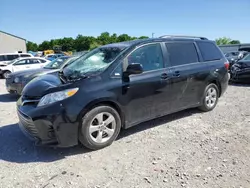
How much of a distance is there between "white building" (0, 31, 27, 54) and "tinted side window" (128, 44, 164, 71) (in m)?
43.8

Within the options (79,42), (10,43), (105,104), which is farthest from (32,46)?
(105,104)

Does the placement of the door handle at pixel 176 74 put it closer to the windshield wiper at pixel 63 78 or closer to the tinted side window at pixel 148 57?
the tinted side window at pixel 148 57

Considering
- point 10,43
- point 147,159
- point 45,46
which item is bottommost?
point 147,159

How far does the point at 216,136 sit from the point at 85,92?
2.44 metres

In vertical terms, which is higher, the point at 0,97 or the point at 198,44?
the point at 198,44

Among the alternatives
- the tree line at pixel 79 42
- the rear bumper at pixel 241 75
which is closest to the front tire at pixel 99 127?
the rear bumper at pixel 241 75

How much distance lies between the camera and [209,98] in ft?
17.4

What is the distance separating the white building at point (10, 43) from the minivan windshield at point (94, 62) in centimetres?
4299

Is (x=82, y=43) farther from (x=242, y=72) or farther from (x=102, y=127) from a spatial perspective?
(x=102, y=127)

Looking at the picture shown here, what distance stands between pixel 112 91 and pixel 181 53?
1.95 meters

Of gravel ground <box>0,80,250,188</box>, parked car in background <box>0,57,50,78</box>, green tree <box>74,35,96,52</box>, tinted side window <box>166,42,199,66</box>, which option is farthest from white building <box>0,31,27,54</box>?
tinted side window <box>166,42,199,66</box>

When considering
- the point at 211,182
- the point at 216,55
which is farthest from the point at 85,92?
the point at 216,55

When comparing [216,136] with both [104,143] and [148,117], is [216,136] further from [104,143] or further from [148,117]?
[104,143]

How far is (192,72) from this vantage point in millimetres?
4688
